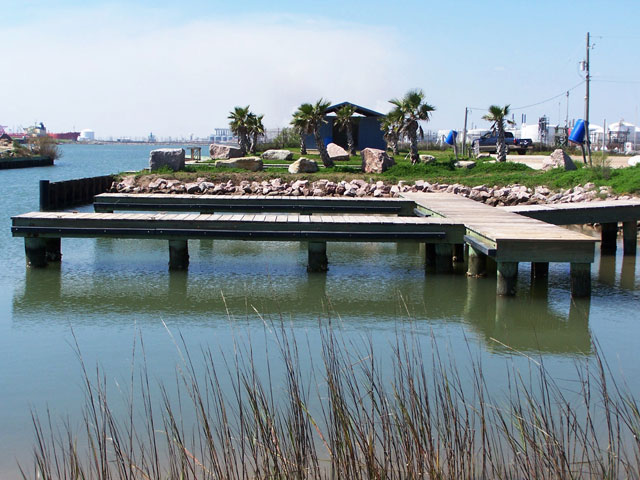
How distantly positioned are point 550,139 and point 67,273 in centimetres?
5096

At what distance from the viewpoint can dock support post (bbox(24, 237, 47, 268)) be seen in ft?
41.8

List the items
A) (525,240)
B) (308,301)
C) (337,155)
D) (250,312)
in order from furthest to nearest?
(337,155), (308,301), (525,240), (250,312)

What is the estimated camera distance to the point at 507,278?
35.0 ft

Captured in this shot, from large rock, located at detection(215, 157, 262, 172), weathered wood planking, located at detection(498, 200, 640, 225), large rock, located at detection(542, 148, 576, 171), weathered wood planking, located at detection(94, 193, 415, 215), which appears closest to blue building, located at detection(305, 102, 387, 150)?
large rock, located at detection(215, 157, 262, 172)

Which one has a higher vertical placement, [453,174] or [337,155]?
[337,155]

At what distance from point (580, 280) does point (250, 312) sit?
14.1 feet

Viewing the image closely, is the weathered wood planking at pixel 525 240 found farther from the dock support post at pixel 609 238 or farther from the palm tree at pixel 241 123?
the palm tree at pixel 241 123

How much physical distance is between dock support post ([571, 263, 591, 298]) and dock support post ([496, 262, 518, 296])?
2.43ft

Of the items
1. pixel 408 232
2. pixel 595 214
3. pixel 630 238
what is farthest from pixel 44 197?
pixel 630 238

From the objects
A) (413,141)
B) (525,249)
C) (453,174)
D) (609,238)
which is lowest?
(609,238)

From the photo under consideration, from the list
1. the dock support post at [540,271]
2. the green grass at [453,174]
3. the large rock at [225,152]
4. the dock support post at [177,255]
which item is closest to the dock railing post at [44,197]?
the green grass at [453,174]

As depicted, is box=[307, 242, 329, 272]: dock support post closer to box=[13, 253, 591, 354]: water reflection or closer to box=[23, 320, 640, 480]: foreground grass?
box=[13, 253, 591, 354]: water reflection

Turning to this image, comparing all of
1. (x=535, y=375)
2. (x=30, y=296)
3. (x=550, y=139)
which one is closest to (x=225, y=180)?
(x=30, y=296)

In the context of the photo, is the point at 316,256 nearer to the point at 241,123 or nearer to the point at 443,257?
the point at 443,257
